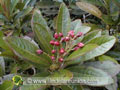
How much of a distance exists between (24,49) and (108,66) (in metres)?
0.51

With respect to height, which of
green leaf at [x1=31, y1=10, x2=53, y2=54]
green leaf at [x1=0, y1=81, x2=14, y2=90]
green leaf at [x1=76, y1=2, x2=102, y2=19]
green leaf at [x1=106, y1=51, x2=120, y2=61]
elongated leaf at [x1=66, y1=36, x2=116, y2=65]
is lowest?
green leaf at [x1=0, y1=81, x2=14, y2=90]

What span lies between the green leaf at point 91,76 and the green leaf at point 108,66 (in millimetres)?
100

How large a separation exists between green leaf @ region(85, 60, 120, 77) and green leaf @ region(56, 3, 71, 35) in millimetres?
269

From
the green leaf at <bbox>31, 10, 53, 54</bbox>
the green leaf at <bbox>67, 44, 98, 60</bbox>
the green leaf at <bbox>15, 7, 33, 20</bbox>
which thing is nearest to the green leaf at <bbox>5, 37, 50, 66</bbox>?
the green leaf at <bbox>31, 10, 53, 54</bbox>

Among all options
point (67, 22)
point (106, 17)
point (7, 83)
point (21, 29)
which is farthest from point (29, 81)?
point (106, 17)

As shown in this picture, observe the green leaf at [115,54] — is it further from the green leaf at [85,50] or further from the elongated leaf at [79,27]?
the green leaf at [85,50]

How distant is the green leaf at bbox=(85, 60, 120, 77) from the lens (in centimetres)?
95

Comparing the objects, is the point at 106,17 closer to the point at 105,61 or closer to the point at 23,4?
the point at 105,61

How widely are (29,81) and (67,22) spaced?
0.44 meters

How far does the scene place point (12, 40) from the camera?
784 mm

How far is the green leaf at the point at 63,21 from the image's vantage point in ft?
3.49

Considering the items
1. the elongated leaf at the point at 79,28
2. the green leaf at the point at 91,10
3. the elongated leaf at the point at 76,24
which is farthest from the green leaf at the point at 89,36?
the green leaf at the point at 91,10

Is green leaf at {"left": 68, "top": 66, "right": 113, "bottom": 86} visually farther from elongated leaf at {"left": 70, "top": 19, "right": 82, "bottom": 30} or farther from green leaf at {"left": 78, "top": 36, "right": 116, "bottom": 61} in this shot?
elongated leaf at {"left": 70, "top": 19, "right": 82, "bottom": 30}

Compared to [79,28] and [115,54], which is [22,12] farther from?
[115,54]
